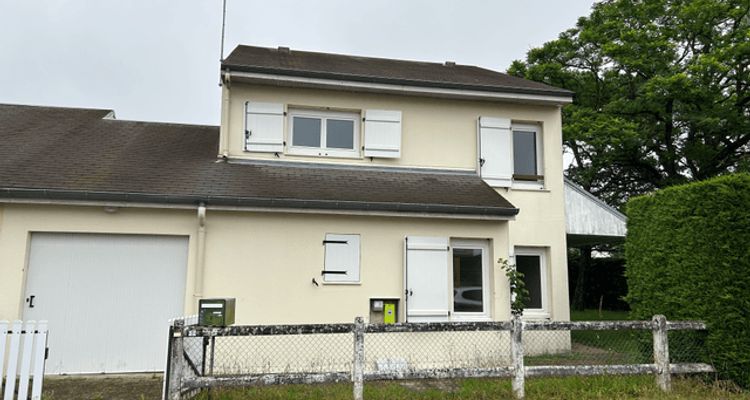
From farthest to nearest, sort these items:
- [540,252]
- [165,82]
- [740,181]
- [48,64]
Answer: [165,82] → [48,64] → [540,252] → [740,181]

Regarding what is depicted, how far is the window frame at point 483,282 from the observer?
830 centimetres

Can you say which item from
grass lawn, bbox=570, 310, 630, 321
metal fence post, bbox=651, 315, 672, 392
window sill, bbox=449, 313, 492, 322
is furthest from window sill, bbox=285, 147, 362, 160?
grass lawn, bbox=570, 310, 630, 321

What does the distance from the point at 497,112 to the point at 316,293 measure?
5.59 meters

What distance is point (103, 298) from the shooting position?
7.12 metres

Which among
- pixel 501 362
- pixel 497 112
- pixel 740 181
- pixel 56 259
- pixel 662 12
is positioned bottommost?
pixel 501 362

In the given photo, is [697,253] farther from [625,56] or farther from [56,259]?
[625,56]

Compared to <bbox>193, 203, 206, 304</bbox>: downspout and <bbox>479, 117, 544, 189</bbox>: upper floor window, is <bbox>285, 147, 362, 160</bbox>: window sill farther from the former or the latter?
<bbox>479, 117, 544, 189</bbox>: upper floor window

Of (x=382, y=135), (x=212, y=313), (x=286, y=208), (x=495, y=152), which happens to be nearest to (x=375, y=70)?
(x=382, y=135)

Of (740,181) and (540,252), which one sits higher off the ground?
(740,181)

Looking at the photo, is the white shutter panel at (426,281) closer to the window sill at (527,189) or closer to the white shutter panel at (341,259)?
the white shutter panel at (341,259)

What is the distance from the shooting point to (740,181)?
18.7ft

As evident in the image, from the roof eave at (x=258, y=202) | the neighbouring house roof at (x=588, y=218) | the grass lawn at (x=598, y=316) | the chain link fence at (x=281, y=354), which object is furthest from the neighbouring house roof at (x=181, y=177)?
the grass lawn at (x=598, y=316)

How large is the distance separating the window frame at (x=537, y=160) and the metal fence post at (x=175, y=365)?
289 inches

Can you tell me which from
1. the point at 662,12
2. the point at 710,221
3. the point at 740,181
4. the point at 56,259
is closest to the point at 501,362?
the point at 710,221
